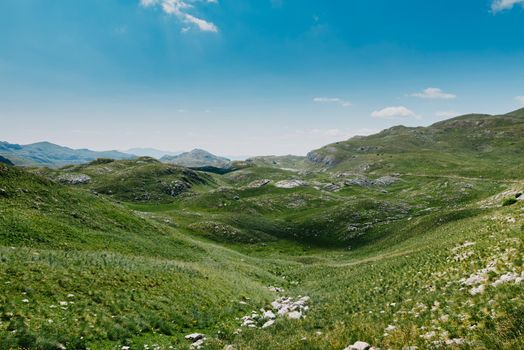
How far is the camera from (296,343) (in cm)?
1566

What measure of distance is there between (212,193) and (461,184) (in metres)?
99.6

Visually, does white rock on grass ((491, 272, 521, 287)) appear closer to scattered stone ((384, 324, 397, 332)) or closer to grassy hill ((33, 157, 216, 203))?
scattered stone ((384, 324, 397, 332))

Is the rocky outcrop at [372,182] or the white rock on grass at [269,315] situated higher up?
the rocky outcrop at [372,182]

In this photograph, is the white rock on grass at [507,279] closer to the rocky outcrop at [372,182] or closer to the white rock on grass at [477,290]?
the white rock on grass at [477,290]

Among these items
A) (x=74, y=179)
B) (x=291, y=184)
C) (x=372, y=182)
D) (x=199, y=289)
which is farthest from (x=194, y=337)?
(x=74, y=179)

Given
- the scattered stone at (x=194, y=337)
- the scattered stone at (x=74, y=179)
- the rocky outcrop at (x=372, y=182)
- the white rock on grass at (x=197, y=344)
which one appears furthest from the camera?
the rocky outcrop at (x=372, y=182)

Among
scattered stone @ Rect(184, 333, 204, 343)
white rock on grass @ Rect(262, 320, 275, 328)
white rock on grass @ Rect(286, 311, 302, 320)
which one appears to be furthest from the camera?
white rock on grass @ Rect(286, 311, 302, 320)

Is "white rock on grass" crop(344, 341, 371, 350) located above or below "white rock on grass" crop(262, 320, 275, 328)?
above

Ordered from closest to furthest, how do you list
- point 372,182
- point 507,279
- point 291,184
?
point 507,279
point 291,184
point 372,182

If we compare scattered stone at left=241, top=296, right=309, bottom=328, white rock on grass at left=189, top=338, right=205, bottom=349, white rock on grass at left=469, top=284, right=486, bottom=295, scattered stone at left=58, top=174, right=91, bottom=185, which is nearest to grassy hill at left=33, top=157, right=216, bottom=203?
scattered stone at left=58, top=174, right=91, bottom=185

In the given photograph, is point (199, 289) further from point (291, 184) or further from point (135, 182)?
point (135, 182)

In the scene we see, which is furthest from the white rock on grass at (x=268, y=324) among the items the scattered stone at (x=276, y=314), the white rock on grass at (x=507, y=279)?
the white rock on grass at (x=507, y=279)

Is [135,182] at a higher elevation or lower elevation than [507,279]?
lower

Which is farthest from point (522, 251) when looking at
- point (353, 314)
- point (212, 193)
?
point (212, 193)
